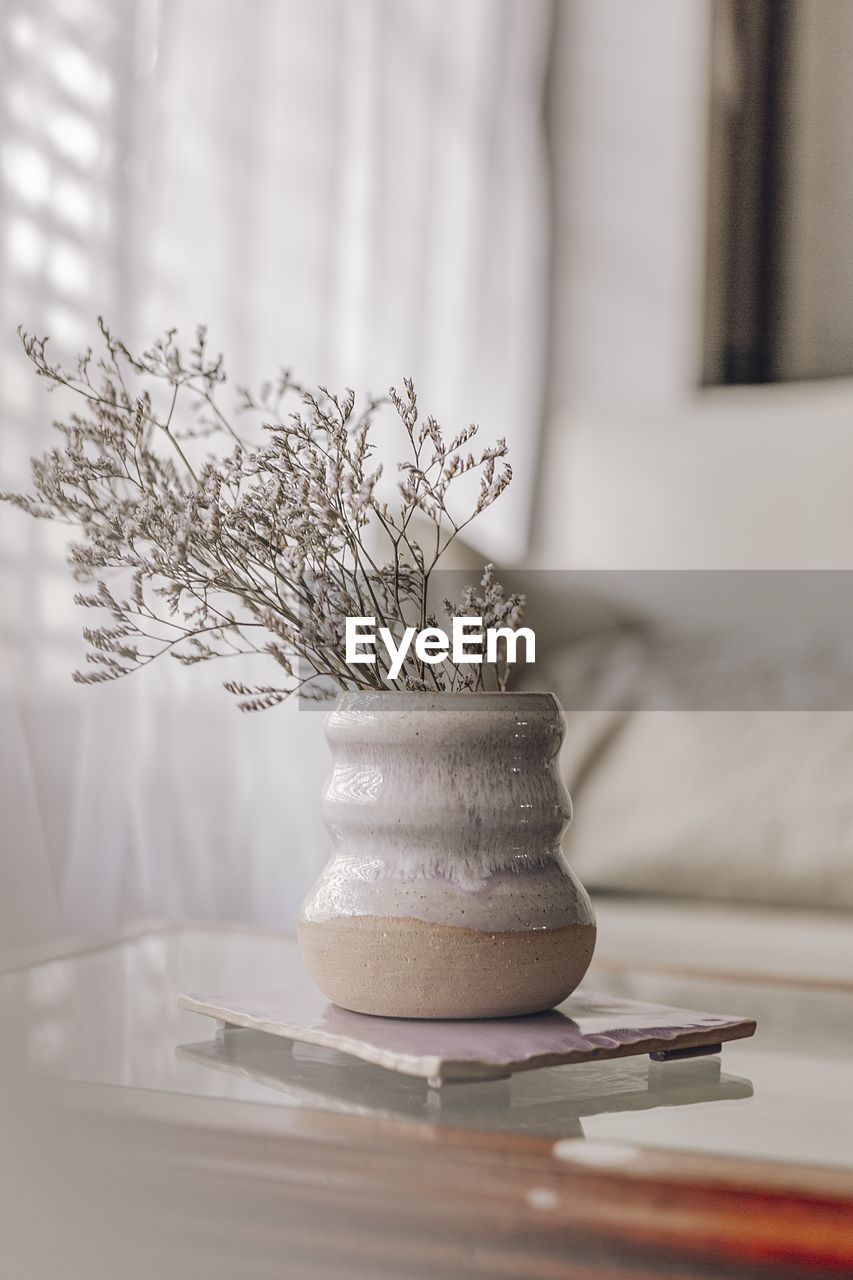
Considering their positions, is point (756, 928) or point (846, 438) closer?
point (756, 928)

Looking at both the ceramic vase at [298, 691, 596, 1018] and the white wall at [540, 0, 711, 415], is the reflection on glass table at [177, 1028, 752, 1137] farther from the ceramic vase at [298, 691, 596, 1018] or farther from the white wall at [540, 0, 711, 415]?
the white wall at [540, 0, 711, 415]

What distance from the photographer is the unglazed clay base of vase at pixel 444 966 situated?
56 centimetres

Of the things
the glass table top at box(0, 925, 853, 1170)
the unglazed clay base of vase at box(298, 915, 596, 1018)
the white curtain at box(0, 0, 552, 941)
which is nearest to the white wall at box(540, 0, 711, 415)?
the white curtain at box(0, 0, 552, 941)

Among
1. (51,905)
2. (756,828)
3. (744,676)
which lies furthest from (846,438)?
(51,905)

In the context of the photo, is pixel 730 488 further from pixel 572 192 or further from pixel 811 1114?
pixel 811 1114

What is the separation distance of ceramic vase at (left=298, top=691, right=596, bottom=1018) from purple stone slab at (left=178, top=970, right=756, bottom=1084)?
0.05 ft

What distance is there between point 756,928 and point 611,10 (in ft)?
6.70

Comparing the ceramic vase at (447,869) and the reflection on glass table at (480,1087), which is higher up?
the ceramic vase at (447,869)

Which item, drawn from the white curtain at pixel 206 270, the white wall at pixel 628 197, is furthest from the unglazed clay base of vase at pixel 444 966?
the white wall at pixel 628 197

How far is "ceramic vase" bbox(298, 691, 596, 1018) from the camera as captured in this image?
0.57 m

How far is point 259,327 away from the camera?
5.71ft

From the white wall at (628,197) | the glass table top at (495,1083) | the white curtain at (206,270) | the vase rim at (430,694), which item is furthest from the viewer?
the white wall at (628,197)
